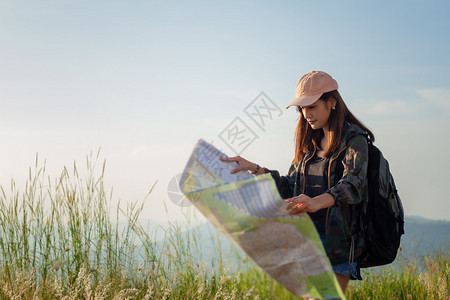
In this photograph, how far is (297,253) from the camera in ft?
6.24

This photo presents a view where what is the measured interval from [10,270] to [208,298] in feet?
5.78

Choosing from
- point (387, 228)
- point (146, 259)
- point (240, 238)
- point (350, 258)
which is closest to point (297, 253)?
point (240, 238)

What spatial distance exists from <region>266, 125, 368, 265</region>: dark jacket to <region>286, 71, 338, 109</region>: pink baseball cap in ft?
0.86

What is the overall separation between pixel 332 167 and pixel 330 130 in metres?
0.24

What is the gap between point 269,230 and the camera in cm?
189

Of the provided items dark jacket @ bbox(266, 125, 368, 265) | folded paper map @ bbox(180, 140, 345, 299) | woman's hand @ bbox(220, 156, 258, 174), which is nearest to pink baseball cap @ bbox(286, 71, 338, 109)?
dark jacket @ bbox(266, 125, 368, 265)

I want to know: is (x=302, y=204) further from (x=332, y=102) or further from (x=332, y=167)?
(x=332, y=102)

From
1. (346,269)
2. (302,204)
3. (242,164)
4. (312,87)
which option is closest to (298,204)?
(302,204)

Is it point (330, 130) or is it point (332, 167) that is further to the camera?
point (330, 130)

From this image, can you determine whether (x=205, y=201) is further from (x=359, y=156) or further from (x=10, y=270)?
(x=10, y=270)

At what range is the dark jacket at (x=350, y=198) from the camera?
2307 mm

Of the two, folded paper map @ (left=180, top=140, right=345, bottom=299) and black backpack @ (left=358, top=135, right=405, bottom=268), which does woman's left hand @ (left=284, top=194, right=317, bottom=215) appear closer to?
folded paper map @ (left=180, top=140, right=345, bottom=299)

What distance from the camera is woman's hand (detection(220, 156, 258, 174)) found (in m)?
2.39

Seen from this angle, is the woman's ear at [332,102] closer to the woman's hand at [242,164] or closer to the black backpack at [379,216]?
the black backpack at [379,216]
